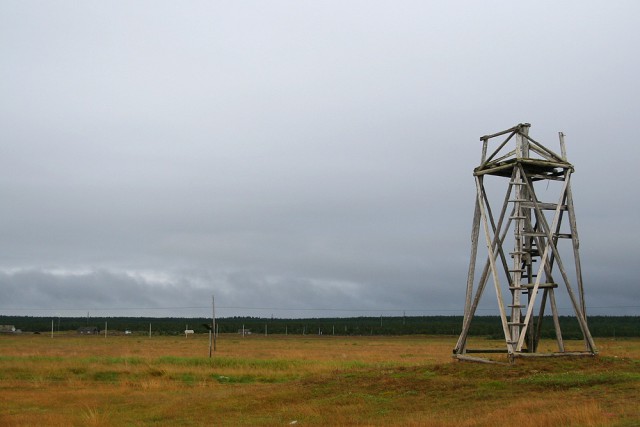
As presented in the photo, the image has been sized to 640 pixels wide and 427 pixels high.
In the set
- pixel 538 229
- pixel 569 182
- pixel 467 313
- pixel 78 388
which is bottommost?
pixel 78 388

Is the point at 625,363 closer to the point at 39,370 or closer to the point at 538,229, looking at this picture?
the point at 538,229

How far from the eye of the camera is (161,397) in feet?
74.2

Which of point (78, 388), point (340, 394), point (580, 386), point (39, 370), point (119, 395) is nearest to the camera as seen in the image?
point (580, 386)

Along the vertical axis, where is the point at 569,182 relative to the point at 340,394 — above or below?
above

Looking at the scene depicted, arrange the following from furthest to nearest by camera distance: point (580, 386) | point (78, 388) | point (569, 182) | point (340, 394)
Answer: point (78, 388), point (569, 182), point (340, 394), point (580, 386)

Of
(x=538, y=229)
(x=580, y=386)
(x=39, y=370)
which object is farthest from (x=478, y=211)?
(x=39, y=370)

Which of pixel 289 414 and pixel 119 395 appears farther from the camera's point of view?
pixel 119 395

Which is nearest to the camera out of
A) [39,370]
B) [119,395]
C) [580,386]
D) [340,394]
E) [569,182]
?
[580,386]

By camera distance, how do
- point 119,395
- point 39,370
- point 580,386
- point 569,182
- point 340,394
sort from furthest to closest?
point 39,370 → point 119,395 → point 569,182 → point 340,394 → point 580,386

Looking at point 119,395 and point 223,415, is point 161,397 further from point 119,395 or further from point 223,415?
point 223,415

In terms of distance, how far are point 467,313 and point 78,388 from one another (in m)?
13.8

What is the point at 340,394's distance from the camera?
19.4m

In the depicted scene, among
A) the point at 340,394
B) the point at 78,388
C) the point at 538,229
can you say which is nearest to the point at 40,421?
the point at 340,394

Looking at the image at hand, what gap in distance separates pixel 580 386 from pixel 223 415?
27.5 ft
